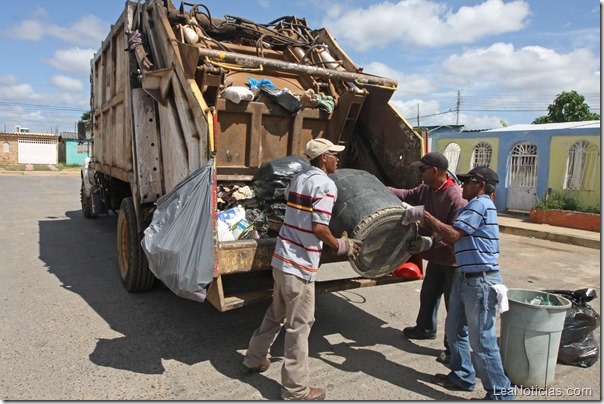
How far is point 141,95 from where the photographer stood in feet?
15.0

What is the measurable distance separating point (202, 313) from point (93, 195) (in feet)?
17.2

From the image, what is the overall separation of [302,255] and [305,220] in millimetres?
219

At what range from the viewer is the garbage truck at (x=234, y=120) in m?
3.34

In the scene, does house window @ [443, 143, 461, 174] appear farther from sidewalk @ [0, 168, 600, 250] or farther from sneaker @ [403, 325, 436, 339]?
sneaker @ [403, 325, 436, 339]

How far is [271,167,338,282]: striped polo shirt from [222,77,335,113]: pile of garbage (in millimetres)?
1595

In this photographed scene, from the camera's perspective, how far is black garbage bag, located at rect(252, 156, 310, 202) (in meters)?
3.79

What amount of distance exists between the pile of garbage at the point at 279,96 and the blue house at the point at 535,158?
905 centimetres

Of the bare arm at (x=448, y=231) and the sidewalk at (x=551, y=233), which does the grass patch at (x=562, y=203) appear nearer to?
the sidewalk at (x=551, y=233)

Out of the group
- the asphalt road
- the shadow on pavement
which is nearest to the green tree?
the asphalt road

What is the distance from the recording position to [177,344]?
3650 millimetres

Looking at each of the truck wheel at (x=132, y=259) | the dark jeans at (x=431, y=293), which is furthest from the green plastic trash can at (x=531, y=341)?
the truck wheel at (x=132, y=259)

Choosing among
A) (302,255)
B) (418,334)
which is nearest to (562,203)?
(418,334)

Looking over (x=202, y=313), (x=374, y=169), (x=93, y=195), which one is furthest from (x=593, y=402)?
(x=93, y=195)

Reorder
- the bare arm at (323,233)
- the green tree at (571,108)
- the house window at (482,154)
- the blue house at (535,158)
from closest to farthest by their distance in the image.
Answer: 1. the bare arm at (323,233)
2. the blue house at (535,158)
3. the house window at (482,154)
4. the green tree at (571,108)
